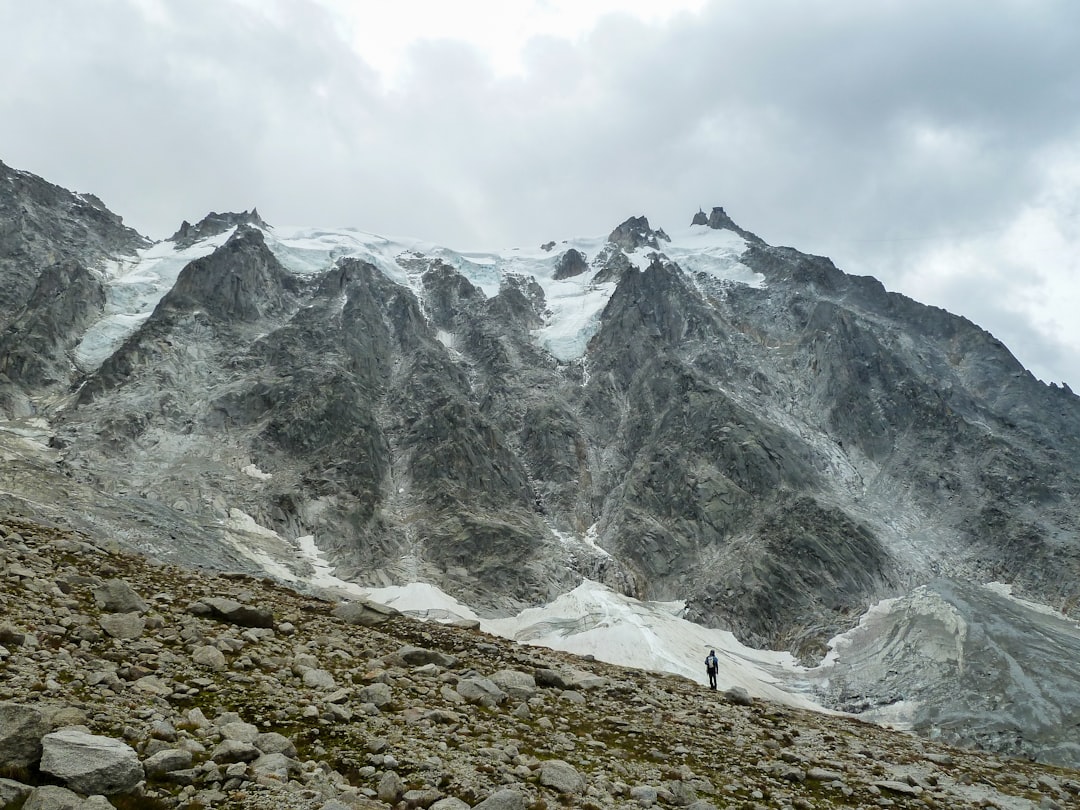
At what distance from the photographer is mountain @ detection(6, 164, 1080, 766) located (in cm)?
7812

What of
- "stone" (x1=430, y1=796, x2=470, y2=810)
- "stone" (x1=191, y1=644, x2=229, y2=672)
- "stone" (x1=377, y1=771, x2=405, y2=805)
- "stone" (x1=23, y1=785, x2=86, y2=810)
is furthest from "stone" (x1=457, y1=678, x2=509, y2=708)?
"stone" (x1=23, y1=785, x2=86, y2=810)

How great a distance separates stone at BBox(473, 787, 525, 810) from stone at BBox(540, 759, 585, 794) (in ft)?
4.60

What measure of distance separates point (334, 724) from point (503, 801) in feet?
12.8

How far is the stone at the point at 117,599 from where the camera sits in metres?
16.1

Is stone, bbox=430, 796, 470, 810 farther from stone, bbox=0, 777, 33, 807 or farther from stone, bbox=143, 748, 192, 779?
stone, bbox=0, 777, 33, 807

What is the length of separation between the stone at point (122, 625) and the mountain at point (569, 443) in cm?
4827

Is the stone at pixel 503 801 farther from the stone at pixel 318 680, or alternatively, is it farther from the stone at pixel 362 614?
the stone at pixel 362 614

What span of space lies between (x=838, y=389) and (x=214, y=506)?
373ft

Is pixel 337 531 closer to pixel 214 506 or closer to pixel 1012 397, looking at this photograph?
pixel 214 506

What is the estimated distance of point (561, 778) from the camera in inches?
486

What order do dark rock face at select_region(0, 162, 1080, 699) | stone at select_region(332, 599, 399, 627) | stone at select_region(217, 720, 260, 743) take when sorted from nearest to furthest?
stone at select_region(217, 720, 260, 743)
stone at select_region(332, 599, 399, 627)
dark rock face at select_region(0, 162, 1080, 699)

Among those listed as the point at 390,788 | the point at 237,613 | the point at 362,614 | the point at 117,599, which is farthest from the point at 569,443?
the point at 390,788

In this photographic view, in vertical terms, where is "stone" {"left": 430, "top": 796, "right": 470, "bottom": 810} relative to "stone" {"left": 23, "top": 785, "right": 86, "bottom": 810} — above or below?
below

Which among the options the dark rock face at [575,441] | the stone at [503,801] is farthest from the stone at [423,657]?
the dark rock face at [575,441]
